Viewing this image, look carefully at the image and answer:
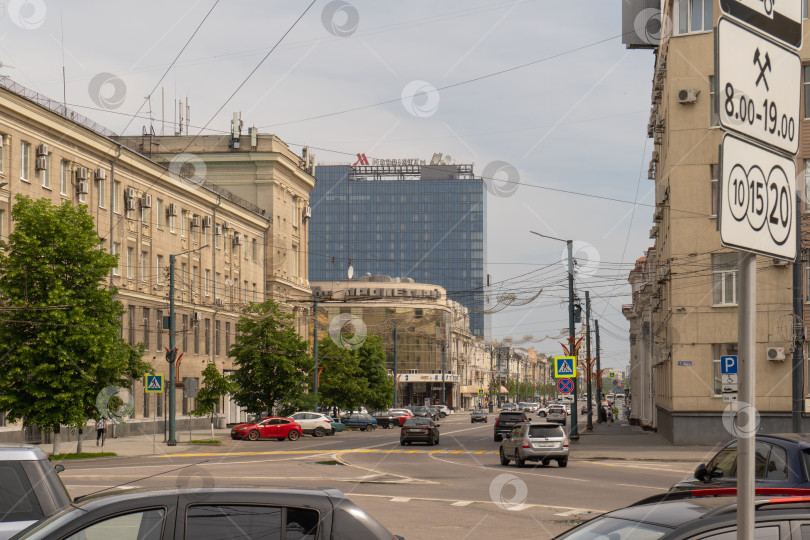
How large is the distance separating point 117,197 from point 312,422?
1689 centimetres

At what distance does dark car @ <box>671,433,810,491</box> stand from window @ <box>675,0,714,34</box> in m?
31.8

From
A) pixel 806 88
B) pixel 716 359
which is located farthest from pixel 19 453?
pixel 806 88

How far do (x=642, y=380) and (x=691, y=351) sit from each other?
34942 millimetres

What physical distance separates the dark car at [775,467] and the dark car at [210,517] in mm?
5847

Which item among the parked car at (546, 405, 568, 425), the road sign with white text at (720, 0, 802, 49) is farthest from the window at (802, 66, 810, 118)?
the parked car at (546, 405, 568, 425)

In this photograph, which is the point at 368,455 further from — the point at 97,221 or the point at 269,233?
the point at 269,233

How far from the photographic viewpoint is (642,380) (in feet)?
241

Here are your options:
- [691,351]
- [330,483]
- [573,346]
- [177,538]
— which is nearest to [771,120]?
[177,538]

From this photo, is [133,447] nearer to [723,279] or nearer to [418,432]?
[418,432]

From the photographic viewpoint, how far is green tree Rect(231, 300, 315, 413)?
56656mm

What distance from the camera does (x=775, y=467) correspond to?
10797 mm

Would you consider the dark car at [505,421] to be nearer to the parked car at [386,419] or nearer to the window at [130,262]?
the window at [130,262]

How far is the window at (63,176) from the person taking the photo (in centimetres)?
4753

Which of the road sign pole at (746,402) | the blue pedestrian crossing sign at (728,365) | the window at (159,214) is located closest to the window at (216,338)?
the window at (159,214)
